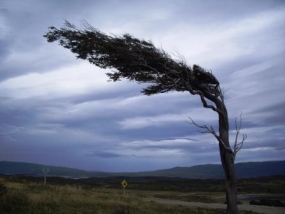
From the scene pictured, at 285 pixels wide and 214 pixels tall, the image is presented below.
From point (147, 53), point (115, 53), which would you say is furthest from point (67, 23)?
point (147, 53)

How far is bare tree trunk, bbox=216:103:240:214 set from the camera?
1227 cm

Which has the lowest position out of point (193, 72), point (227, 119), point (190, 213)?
point (190, 213)

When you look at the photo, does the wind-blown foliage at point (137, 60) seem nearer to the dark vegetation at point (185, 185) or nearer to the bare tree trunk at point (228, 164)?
the bare tree trunk at point (228, 164)

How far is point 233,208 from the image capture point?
12.2 metres

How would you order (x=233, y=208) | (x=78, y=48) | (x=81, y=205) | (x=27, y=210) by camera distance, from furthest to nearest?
(x=81, y=205) → (x=27, y=210) → (x=78, y=48) → (x=233, y=208)

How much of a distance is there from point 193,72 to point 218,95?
1233 mm

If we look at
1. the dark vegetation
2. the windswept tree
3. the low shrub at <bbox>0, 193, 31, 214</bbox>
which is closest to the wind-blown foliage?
the windswept tree

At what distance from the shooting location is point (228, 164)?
12414mm

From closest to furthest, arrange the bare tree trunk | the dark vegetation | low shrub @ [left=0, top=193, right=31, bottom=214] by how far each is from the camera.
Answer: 1. the bare tree trunk
2. low shrub @ [left=0, top=193, right=31, bottom=214]
3. the dark vegetation

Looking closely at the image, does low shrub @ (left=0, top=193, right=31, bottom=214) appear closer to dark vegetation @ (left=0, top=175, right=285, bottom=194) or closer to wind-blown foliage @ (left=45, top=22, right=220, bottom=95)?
wind-blown foliage @ (left=45, top=22, right=220, bottom=95)

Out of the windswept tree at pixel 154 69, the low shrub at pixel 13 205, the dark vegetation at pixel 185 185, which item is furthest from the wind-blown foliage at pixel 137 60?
the dark vegetation at pixel 185 185

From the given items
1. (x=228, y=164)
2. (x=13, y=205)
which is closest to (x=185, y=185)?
(x=13, y=205)

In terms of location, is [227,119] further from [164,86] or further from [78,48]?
[78,48]

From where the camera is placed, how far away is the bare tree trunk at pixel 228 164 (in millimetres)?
12266
